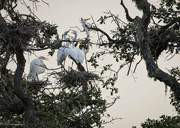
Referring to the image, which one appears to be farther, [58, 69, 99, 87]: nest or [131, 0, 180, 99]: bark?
[58, 69, 99, 87]: nest

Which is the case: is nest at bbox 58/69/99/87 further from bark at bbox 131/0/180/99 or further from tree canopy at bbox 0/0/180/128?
bark at bbox 131/0/180/99

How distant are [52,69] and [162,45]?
8.87ft

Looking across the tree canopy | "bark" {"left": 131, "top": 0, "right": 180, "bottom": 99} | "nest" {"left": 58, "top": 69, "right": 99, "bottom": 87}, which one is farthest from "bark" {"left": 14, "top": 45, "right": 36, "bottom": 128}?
"nest" {"left": 58, "top": 69, "right": 99, "bottom": 87}

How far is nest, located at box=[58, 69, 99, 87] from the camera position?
7.72 metres

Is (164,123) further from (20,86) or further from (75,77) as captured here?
(75,77)

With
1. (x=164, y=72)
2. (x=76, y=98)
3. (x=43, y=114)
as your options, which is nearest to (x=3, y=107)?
(x=43, y=114)

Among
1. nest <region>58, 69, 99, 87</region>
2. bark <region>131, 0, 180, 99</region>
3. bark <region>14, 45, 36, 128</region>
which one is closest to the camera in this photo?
bark <region>14, 45, 36, 128</region>

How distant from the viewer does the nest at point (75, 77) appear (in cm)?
772

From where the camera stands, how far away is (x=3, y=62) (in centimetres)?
430

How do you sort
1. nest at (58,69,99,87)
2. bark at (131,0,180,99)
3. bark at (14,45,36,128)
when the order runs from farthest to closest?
nest at (58,69,99,87), bark at (131,0,180,99), bark at (14,45,36,128)

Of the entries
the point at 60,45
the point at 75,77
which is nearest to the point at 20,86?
the point at 60,45

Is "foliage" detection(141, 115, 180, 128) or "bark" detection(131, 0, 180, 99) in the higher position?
"bark" detection(131, 0, 180, 99)

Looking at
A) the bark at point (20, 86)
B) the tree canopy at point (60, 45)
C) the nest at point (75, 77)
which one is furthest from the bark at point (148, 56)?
the nest at point (75, 77)

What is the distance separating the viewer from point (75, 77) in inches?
305
